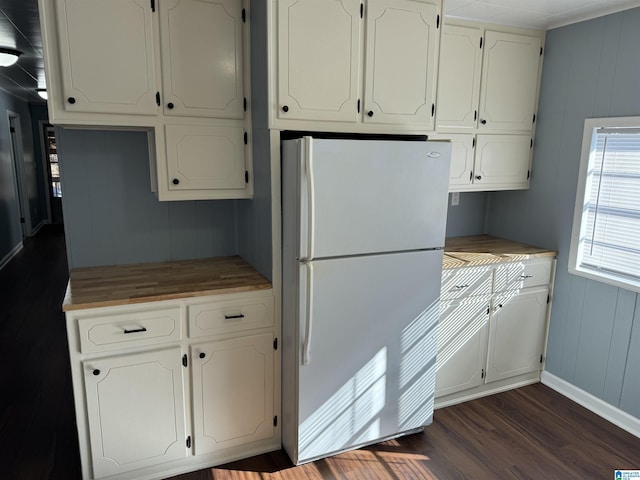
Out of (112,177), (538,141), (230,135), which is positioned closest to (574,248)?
(538,141)

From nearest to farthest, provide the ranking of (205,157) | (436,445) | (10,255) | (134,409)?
1. (134,409)
2. (205,157)
3. (436,445)
4. (10,255)

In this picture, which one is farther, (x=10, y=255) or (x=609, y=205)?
(x=10, y=255)

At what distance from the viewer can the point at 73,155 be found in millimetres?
2400

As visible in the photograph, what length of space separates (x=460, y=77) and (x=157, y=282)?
7.05 ft

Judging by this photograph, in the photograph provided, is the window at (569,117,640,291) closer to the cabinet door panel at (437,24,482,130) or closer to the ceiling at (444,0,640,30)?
the ceiling at (444,0,640,30)

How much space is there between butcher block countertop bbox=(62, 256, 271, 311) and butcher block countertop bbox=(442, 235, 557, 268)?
1.18 m

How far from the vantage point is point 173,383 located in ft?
7.04

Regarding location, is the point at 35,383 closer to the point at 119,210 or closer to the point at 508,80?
the point at 119,210

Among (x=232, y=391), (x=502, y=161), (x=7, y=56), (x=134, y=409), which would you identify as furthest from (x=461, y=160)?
(x=7, y=56)

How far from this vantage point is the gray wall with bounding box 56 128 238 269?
2.42 meters

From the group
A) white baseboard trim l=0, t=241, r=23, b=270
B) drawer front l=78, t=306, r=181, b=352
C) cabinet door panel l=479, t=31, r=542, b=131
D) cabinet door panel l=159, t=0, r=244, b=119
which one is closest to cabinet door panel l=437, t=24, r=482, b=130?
cabinet door panel l=479, t=31, r=542, b=131

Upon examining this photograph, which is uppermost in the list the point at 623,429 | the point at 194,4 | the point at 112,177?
the point at 194,4

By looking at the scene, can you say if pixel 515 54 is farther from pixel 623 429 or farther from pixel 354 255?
pixel 623 429

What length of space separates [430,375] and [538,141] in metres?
1.76
